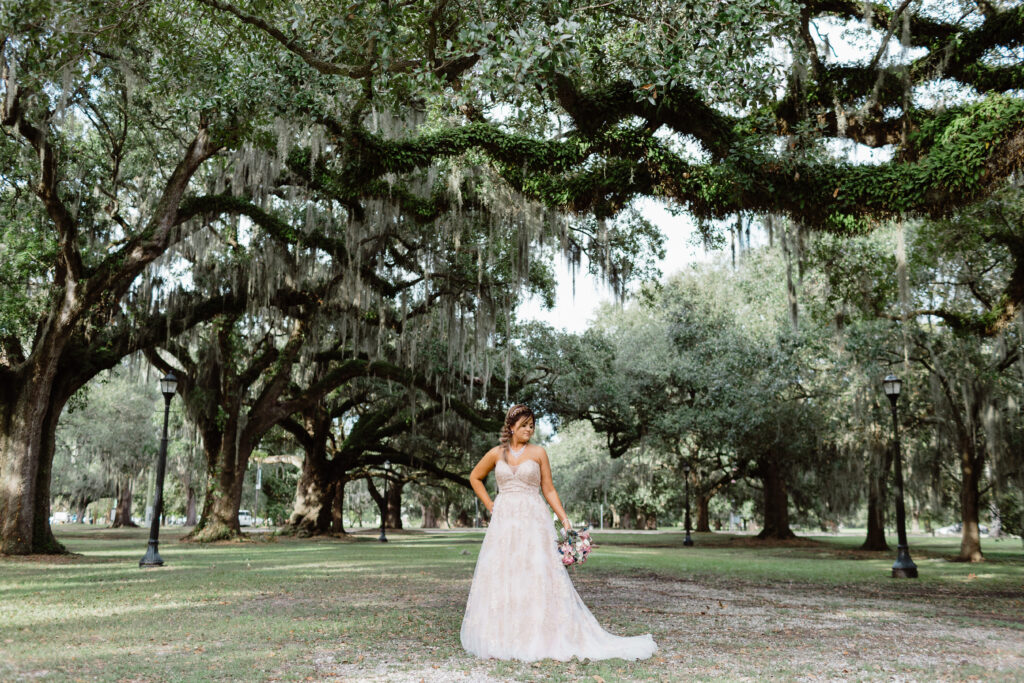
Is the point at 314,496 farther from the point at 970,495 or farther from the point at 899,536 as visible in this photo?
the point at 970,495

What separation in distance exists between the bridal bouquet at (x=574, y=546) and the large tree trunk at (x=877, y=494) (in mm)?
17115

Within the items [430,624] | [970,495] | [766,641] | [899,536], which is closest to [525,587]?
[430,624]

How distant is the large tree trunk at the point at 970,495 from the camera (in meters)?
17.3

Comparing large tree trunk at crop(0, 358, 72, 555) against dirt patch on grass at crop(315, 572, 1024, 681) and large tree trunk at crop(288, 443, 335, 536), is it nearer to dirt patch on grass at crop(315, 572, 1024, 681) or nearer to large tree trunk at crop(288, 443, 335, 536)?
dirt patch on grass at crop(315, 572, 1024, 681)

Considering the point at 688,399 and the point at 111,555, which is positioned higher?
the point at 688,399

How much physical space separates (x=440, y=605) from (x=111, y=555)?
1138cm

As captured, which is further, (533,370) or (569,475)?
(569,475)

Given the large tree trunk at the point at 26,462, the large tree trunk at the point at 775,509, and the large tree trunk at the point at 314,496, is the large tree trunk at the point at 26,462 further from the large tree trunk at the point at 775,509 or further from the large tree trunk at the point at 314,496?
the large tree trunk at the point at 775,509

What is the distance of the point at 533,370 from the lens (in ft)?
74.0

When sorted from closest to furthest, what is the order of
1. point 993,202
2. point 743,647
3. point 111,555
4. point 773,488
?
point 743,647 → point 993,202 → point 111,555 → point 773,488

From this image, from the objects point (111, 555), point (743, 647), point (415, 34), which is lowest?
point (111, 555)

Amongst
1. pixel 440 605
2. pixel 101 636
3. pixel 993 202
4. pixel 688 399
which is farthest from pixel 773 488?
pixel 101 636

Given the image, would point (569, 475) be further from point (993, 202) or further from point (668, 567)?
point (993, 202)

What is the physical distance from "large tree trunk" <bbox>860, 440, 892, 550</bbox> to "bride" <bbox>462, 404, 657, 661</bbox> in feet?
56.1
